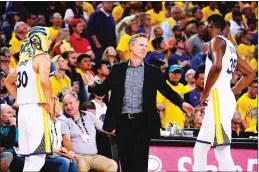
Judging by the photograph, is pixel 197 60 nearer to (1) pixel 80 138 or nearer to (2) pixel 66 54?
(2) pixel 66 54

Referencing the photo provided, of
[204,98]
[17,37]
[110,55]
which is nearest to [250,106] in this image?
[110,55]

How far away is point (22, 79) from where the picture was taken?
9164mm

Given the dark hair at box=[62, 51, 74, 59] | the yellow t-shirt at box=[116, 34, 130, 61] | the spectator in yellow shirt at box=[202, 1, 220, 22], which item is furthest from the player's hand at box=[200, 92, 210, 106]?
the spectator in yellow shirt at box=[202, 1, 220, 22]

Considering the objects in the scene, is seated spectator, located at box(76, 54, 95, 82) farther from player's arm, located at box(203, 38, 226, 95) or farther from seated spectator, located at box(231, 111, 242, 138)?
player's arm, located at box(203, 38, 226, 95)

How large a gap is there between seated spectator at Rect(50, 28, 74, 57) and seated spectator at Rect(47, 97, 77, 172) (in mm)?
4085

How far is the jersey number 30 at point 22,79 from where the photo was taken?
914 centimetres

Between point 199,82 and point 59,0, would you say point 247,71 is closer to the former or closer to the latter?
point 199,82

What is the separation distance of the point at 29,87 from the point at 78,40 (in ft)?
21.7

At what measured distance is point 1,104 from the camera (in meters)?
11.4

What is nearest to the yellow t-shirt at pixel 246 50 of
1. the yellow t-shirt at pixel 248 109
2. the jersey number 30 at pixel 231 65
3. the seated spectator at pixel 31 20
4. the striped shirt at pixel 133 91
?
the yellow t-shirt at pixel 248 109

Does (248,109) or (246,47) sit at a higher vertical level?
(246,47)

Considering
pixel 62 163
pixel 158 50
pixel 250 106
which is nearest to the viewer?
pixel 62 163

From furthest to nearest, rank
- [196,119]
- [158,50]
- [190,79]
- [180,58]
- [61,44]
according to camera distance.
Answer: [180,58]
[158,50]
[61,44]
[190,79]
[196,119]

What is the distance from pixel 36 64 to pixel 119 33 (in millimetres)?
7659
